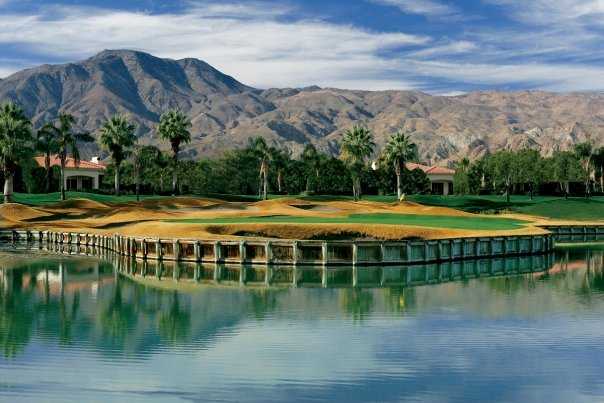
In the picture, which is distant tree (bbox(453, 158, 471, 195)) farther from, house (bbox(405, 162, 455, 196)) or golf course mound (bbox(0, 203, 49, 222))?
golf course mound (bbox(0, 203, 49, 222))

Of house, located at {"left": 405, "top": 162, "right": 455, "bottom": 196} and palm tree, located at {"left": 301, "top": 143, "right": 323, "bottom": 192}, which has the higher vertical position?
palm tree, located at {"left": 301, "top": 143, "right": 323, "bottom": 192}

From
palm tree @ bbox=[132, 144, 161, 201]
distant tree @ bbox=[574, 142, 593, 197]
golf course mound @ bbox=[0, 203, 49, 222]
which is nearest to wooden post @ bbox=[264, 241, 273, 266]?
golf course mound @ bbox=[0, 203, 49, 222]

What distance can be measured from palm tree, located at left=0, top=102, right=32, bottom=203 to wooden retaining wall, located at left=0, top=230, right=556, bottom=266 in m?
43.6

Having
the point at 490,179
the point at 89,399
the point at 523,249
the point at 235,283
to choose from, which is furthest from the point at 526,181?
the point at 89,399

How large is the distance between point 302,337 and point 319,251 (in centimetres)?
2540

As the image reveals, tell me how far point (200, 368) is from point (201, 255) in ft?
108

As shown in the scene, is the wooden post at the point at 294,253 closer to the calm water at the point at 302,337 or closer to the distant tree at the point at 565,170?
the calm water at the point at 302,337

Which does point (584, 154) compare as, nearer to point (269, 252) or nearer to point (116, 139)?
point (116, 139)

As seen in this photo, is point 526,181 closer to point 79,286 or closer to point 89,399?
point 79,286

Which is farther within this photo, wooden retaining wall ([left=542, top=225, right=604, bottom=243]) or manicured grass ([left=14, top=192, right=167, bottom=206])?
manicured grass ([left=14, top=192, right=167, bottom=206])

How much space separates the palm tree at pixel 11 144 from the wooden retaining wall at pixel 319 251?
4355 cm

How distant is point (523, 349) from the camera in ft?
88.2

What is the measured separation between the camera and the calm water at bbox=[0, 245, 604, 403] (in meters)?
21.9

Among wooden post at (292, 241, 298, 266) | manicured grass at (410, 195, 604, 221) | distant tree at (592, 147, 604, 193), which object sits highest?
distant tree at (592, 147, 604, 193)
